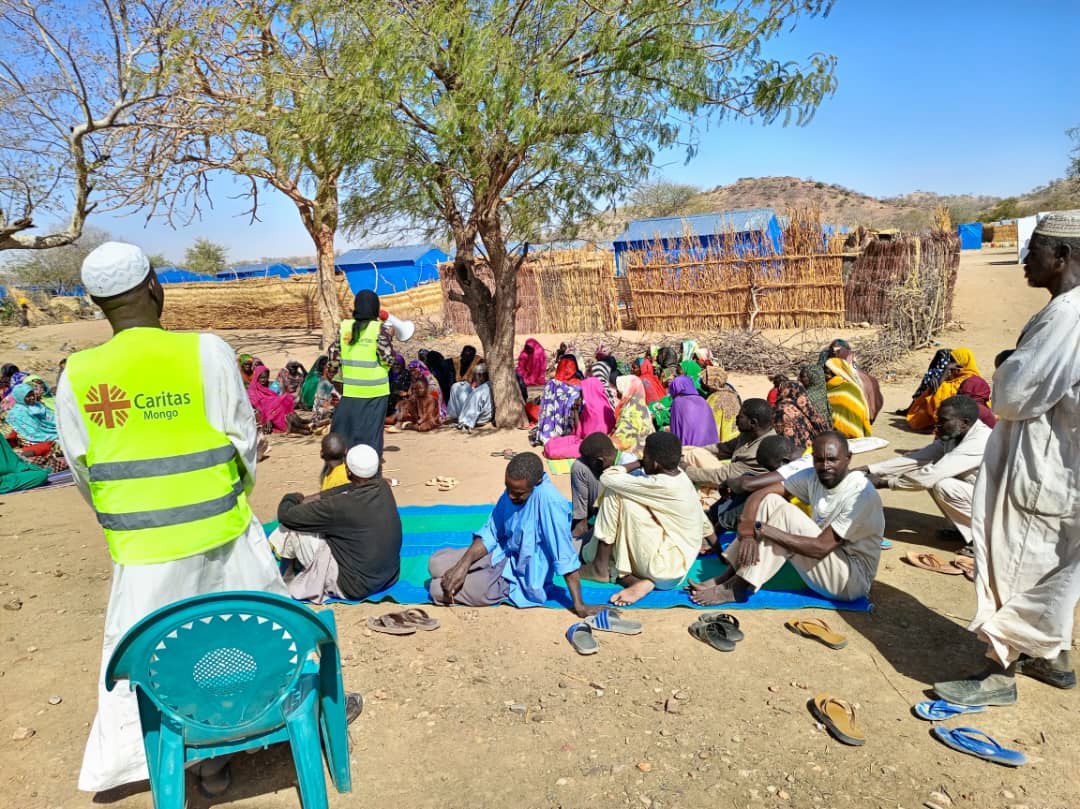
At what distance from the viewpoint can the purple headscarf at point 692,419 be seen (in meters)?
6.15

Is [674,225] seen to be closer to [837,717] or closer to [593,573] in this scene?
[593,573]

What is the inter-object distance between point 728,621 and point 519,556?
122 centimetres

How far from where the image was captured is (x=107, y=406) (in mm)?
2070

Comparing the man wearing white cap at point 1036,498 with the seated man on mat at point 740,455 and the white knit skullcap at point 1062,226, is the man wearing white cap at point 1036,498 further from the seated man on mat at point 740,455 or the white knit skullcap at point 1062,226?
the seated man on mat at point 740,455

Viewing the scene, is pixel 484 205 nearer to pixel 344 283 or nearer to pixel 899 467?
pixel 899 467

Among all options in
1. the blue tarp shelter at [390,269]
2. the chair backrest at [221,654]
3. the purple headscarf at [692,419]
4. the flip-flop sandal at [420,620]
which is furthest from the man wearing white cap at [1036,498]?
the blue tarp shelter at [390,269]

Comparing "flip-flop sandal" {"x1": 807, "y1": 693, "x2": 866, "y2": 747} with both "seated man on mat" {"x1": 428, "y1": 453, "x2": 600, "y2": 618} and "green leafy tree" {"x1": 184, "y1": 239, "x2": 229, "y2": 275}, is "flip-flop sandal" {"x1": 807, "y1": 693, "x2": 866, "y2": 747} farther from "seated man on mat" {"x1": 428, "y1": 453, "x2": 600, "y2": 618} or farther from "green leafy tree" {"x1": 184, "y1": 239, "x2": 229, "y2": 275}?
"green leafy tree" {"x1": 184, "y1": 239, "x2": 229, "y2": 275}

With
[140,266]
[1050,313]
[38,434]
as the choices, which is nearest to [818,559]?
[1050,313]

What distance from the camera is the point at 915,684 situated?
3.09 meters

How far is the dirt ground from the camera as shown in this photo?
253 centimetres

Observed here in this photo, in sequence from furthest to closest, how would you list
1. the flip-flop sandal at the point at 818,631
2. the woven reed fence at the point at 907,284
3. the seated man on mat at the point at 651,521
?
the woven reed fence at the point at 907,284 → the seated man on mat at the point at 651,521 → the flip-flop sandal at the point at 818,631

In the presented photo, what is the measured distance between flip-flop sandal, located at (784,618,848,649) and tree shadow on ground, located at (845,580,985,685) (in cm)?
17

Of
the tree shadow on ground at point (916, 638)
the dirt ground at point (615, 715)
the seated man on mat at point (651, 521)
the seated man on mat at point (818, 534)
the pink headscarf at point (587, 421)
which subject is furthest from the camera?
the pink headscarf at point (587, 421)

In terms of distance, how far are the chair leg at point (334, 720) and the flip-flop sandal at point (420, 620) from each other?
1.13 m
